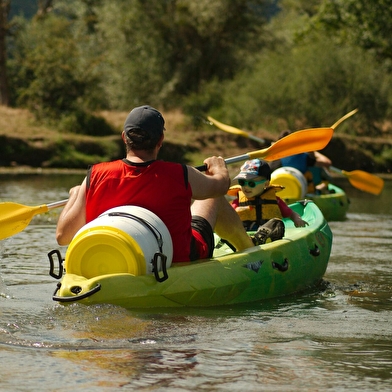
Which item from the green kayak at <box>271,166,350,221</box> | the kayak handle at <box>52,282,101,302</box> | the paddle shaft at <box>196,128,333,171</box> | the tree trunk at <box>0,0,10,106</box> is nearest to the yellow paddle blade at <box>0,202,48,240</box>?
the kayak handle at <box>52,282,101,302</box>

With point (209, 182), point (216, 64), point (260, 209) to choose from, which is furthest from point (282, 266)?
point (216, 64)

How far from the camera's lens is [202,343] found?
15.1 feet

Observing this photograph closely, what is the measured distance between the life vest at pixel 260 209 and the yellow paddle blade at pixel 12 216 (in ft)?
6.40

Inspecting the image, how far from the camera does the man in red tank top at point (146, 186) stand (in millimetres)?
5164

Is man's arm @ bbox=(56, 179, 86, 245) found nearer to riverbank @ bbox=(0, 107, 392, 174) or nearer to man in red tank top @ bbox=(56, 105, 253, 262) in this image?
man in red tank top @ bbox=(56, 105, 253, 262)

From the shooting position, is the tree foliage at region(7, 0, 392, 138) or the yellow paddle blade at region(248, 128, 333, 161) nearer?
the yellow paddle blade at region(248, 128, 333, 161)

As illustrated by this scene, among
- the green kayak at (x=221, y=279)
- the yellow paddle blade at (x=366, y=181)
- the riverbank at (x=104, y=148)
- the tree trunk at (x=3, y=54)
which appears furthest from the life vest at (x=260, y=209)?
the tree trunk at (x=3, y=54)

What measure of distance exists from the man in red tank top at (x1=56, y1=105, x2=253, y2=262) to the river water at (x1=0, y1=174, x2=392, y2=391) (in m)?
0.50

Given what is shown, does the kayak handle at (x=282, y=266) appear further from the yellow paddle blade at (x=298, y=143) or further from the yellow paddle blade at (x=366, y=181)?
the yellow paddle blade at (x=366, y=181)

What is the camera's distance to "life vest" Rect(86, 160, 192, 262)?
5172mm

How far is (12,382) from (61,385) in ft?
0.68

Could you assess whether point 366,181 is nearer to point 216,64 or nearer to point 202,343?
point 202,343

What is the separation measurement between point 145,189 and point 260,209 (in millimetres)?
2323

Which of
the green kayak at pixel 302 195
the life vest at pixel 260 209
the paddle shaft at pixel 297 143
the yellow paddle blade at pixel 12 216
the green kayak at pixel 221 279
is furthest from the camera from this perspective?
the green kayak at pixel 302 195
